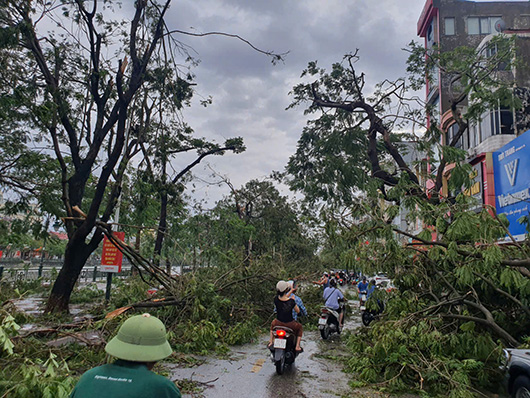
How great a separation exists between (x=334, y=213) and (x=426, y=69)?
28.8 ft

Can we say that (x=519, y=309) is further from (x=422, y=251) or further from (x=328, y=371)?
(x=328, y=371)

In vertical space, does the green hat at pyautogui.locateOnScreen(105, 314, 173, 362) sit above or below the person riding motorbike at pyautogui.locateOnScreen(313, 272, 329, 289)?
below

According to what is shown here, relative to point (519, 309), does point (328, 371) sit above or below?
below

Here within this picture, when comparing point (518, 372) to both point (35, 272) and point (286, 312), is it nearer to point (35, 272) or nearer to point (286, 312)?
point (286, 312)

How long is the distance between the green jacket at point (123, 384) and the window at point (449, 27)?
130 ft

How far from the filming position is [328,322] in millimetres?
10102

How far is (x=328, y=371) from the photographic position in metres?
7.13

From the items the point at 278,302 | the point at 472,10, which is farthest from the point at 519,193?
the point at 472,10

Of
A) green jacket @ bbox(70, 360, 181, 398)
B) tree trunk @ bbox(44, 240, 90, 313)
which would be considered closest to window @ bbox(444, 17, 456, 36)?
tree trunk @ bbox(44, 240, 90, 313)

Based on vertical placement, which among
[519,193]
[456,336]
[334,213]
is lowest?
[456,336]

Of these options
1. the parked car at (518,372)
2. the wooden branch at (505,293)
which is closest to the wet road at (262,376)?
the parked car at (518,372)

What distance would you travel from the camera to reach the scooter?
9898 mm

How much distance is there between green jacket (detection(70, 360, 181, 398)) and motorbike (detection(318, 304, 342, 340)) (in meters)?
8.16

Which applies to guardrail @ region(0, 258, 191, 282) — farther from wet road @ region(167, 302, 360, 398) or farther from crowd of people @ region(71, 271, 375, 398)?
crowd of people @ region(71, 271, 375, 398)
